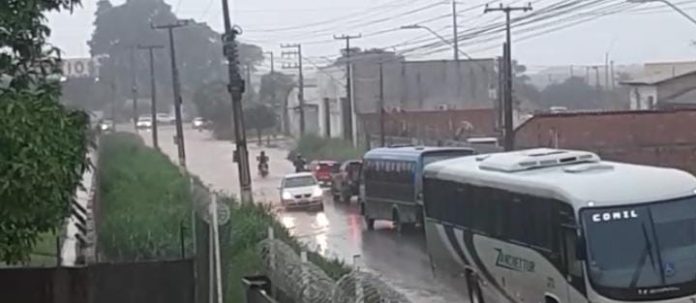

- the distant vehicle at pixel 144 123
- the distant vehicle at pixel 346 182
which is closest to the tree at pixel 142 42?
the distant vehicle at pixel 144 123

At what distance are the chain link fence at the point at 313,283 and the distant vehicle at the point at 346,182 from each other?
121 ft

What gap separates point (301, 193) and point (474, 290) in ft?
91.0

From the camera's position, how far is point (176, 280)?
16547mm

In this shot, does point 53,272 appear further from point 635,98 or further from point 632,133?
point 635,98

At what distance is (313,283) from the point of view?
1295 cm

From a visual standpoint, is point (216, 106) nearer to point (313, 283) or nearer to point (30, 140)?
point (313, 283)

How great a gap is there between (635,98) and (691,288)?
67235 millimetres

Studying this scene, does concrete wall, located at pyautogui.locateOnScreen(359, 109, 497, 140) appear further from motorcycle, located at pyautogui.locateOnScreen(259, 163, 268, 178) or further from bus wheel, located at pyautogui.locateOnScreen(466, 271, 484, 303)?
bus wheel, located at pyautogui.locateOnScreen(466, 271, 484, 303)

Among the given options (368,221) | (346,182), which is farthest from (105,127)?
(368,221)

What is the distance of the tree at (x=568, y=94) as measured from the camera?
13850 centimetres

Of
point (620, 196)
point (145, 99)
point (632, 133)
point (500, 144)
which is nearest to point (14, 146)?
point (620, 196)

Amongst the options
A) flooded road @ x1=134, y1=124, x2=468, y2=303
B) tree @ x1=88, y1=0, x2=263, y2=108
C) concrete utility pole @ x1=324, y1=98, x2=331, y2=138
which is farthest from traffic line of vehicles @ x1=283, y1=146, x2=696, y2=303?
concrete utility pole @ x1=324, y1=98, x2=331, y2=138

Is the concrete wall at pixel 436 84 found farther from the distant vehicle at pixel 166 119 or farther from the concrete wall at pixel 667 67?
the distant vehicle at pixel 166 119

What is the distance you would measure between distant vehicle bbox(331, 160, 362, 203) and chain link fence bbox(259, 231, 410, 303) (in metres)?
37.0
